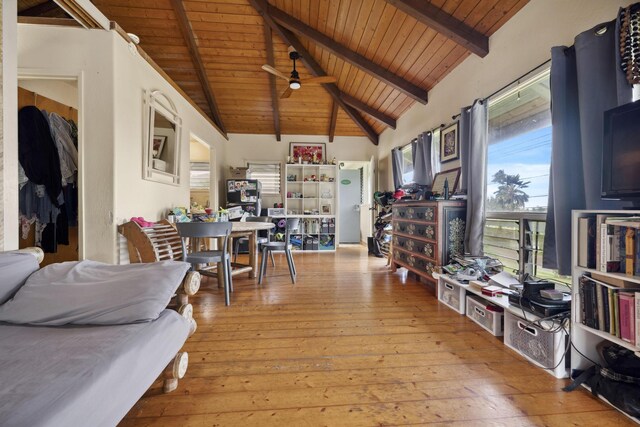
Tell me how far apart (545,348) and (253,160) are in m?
5.70

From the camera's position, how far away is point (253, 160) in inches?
235

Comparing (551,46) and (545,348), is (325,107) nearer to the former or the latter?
(551,46)

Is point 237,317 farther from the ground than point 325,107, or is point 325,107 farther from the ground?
point 325,107

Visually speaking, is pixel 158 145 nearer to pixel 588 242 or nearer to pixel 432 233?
pixel 432 233

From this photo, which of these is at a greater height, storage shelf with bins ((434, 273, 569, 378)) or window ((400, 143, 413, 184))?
window ((400, 143, 413, 184))

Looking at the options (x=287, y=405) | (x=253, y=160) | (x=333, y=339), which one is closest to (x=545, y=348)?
(x=333, y=339)

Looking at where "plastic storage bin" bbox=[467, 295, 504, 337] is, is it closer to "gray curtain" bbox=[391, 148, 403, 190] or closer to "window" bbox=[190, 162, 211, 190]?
"gray curtain" bbox=[391, 148, 403, 190]

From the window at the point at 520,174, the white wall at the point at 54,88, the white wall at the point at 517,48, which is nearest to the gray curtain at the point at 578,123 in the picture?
the white wall at the point at 517,48

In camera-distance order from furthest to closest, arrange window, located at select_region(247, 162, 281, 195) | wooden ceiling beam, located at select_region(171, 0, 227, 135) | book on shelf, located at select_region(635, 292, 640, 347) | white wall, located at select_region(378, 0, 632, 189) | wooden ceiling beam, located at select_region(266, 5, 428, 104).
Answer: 1. window, located at select_region(247, 162, 281, 195)
2. wooden ceiling beam, located at select_region(266, 5, 428, 104)
3. wooden ceiling beam, located at select_region(171, 0, 227, 135)
4. white wall, located at select_region(378, 0, 632, 189)
5. book on shelf, located at select_region(635, 292, 640, 347)

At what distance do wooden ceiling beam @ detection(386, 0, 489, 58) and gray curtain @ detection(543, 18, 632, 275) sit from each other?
0.93 m

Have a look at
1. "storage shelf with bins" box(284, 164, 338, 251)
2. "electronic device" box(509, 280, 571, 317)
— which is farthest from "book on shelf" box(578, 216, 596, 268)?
"storage shelf with bins" box(284, 164, 338, 251)

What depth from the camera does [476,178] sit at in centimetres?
249

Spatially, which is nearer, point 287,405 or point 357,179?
point 287,405

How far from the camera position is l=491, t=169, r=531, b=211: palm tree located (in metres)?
2.24
